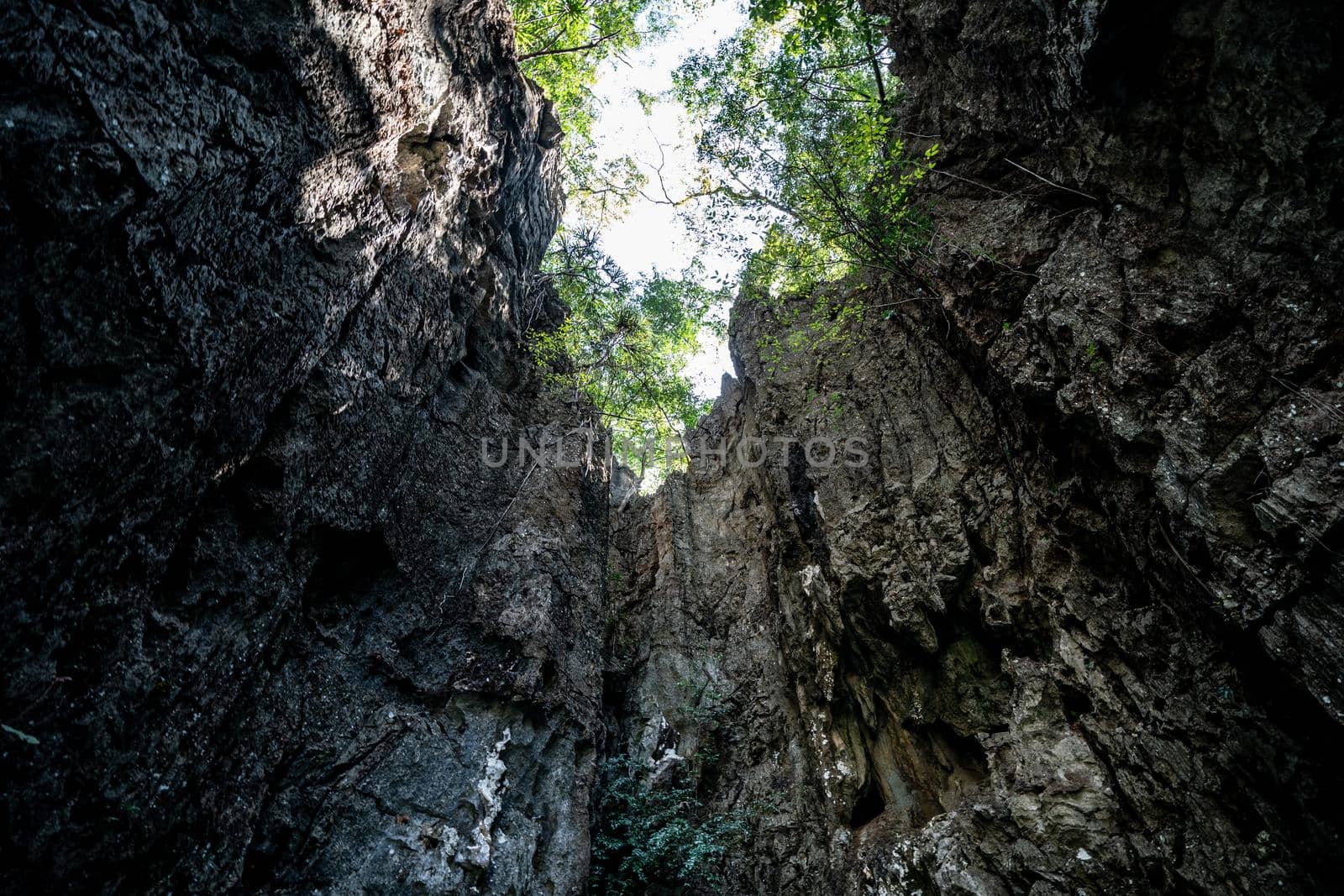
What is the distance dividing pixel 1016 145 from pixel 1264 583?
6.47 metres

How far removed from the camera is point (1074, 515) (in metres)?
6.83

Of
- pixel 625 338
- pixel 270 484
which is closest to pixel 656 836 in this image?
pixel 270 484

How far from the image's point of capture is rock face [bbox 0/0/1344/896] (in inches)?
150

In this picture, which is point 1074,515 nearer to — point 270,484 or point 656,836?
point 656,836

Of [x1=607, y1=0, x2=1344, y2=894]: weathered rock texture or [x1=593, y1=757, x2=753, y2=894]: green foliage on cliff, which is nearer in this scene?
[x1=607, y1=0, x2=1344, y2=894]: weathered rock texture

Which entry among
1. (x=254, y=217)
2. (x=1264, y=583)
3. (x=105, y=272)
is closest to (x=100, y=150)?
(x=105, y=272)

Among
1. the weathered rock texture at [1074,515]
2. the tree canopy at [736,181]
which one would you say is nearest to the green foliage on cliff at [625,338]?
the tree canopy at [736,181]

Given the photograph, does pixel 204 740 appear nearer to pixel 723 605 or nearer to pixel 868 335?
pixel 723 605

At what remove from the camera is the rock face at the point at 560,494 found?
382 centimetres

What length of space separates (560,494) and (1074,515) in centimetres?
746

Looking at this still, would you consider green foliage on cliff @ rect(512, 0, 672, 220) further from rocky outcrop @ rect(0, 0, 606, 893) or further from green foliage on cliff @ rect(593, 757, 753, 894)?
green foliage on cliff @ rect(593, 757, 753, 894)

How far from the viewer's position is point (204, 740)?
178 inches

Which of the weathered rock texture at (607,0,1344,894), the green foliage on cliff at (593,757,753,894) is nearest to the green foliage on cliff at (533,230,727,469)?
the weathered rock texture at (607,0,1344,894)

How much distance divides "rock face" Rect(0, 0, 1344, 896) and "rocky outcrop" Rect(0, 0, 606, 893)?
0.03m
